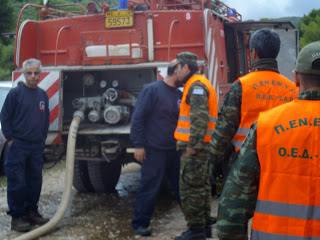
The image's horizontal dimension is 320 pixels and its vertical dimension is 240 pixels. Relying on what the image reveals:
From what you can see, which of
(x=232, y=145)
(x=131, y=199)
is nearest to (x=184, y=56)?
(x=232, y=145)

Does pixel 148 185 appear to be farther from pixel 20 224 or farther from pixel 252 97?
pixel 252 97

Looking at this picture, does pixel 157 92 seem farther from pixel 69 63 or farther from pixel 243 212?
pixel 243 212

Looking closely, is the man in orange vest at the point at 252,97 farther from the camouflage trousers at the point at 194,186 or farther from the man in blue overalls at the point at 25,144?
the man in blue overalls at the point at 25,144

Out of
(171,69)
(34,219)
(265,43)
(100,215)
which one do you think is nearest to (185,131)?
(171,69)

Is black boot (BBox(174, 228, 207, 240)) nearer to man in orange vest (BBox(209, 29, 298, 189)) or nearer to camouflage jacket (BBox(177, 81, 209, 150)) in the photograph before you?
camouflage jacket (BBox(177, 81, 209, 150))

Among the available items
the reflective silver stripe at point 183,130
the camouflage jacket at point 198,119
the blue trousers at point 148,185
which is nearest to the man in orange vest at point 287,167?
the camouflage jacket at point 198,119

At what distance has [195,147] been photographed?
13.6 feet

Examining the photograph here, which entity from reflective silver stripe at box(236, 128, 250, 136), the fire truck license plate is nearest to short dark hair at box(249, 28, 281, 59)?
reflective silver stripe at box(236, 128, 250, 136)

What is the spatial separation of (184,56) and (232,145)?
1.63 m

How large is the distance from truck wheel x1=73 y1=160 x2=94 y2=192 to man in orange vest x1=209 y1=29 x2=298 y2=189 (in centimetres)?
342

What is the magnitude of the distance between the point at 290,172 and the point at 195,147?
98.3 inches

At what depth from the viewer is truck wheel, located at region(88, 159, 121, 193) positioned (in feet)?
20.0

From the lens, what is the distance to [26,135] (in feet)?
15.7

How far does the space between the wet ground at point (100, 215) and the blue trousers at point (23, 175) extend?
1.05ft
